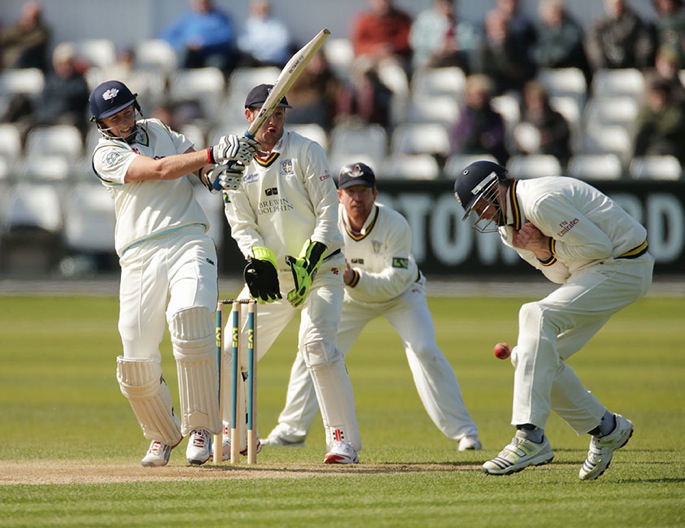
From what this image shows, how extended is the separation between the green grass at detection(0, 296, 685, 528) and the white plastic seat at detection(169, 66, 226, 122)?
4.70 metres

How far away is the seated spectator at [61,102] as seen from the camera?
1873 cm

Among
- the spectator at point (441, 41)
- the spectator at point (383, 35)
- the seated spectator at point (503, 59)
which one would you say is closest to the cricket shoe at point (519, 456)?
the seated spectator at point (503, 59)

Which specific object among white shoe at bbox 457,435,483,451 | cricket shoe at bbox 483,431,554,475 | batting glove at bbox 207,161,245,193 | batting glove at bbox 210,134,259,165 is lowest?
white shoe at bbox 457,435,483,451

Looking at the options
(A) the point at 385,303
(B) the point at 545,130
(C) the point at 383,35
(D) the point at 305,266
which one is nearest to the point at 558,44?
(B) the point at 545,130

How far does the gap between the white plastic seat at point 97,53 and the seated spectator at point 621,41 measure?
7.48 metres

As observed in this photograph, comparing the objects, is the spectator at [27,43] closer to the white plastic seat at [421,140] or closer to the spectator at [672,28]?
the white plastic seat at [421,140]

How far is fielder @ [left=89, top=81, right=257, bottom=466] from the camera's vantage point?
20.6 feet

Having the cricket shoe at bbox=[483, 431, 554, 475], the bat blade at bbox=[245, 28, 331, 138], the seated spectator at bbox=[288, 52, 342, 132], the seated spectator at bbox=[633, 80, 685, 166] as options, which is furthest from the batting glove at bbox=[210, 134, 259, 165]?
the seated spectator at bbox=[633, 80, 685, 166]

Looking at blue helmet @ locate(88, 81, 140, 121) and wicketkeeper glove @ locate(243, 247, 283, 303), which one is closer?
blue helmet @ locate(88, 81, 140, 121)

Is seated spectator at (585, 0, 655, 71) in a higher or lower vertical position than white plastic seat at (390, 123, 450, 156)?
higher

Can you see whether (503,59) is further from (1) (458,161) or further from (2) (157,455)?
(2) (157,455)

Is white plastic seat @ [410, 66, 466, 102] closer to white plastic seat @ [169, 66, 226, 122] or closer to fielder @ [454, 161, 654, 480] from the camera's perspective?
white plastic seat @ [169, 66, 226, 122]

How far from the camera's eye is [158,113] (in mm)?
17734

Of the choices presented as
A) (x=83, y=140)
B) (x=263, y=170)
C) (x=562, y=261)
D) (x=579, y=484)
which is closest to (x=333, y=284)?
(x=263, y=170)
